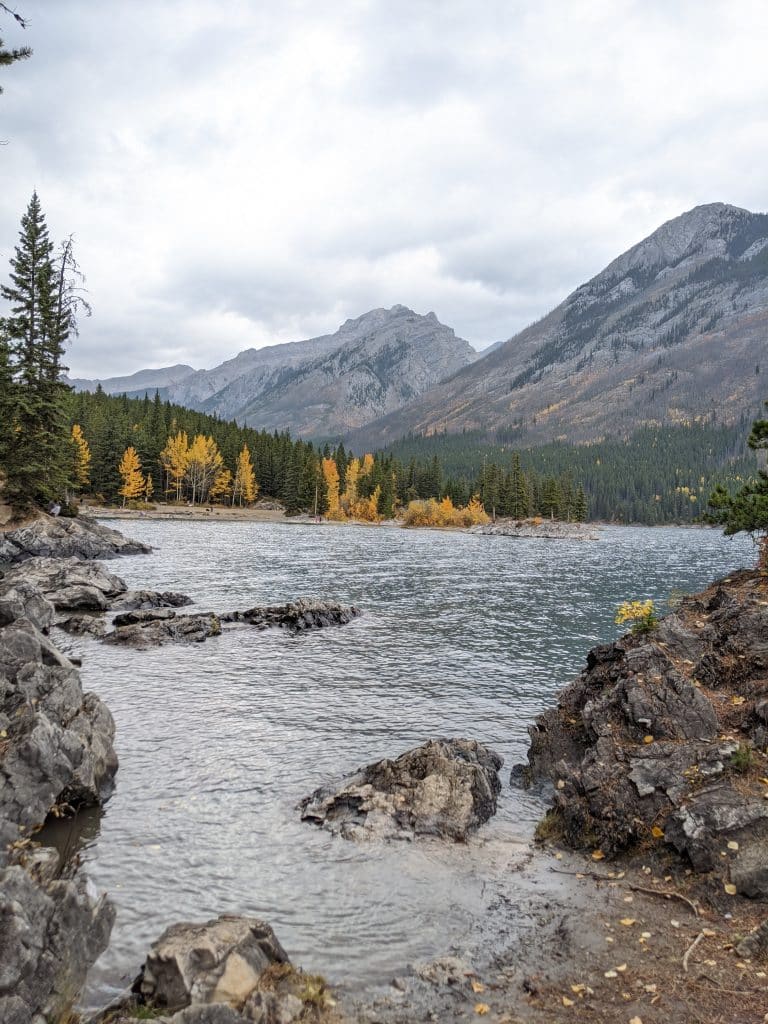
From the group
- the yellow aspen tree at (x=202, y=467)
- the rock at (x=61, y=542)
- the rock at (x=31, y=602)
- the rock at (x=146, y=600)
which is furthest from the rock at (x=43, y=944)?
the yellow aspen tree at (x=202, y=467)

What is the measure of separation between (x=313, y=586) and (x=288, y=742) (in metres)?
29.3

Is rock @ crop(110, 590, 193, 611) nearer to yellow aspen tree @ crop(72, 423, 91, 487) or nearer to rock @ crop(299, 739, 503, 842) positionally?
rock @ crop(299, 739, 503, 842)

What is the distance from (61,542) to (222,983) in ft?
184

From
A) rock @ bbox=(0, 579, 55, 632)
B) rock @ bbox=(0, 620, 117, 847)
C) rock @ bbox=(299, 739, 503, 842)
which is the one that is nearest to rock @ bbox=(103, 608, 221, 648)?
rock @ bbox=(0, 579, 55, 632)

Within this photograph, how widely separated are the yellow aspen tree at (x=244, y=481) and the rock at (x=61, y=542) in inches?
3056

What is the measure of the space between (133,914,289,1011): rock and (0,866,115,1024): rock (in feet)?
3.23

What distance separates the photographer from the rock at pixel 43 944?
6.73 meters

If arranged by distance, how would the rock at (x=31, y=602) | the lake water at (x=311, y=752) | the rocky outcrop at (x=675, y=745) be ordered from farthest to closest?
the rock at (x=31, y=602)
the rocky outcrop at (x=675, y=745)
the lake water at (x=311, y=752)

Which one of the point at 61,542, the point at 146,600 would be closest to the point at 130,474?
the point at 61,542

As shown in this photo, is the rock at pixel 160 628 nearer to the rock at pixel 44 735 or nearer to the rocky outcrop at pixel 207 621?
the rocky outcrop at pixel 207 621

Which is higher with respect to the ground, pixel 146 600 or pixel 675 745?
pixel 675 745

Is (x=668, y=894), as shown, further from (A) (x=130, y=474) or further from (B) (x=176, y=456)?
(B) (x=176, y=456)

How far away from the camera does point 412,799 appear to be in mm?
13367

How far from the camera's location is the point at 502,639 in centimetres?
3119
